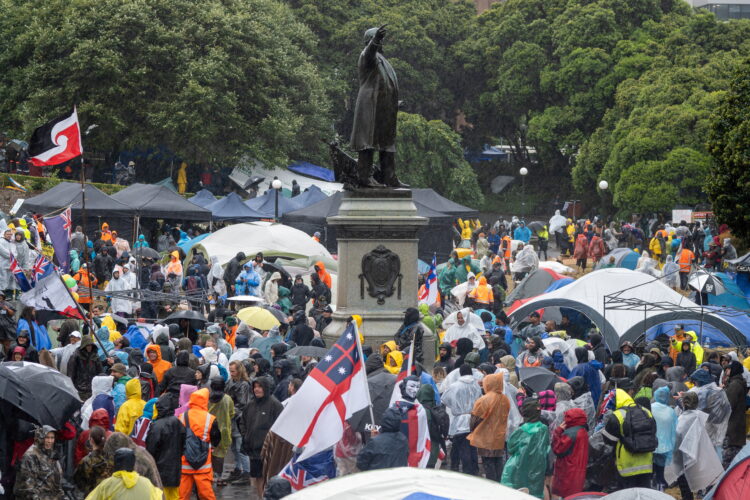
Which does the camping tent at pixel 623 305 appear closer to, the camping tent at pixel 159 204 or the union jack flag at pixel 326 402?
the union jack flag at pixel 326 402

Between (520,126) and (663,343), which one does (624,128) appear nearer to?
(520,126)

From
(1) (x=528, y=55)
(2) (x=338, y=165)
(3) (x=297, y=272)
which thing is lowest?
(3) (x=297, y=272)

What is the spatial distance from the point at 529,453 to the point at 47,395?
14.7 ft

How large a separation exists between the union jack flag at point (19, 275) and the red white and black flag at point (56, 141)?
3.58 metres

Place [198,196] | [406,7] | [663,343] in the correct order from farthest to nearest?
[406,7]
[198,196]
[663,343]

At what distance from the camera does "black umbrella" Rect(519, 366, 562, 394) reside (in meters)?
14.1

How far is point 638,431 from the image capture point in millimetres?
11930

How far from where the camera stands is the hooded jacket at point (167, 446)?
11047 mm

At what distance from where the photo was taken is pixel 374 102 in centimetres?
1855

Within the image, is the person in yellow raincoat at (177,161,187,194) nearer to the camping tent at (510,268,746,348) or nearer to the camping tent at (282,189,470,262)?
the camping tent at (282,189,470,262)

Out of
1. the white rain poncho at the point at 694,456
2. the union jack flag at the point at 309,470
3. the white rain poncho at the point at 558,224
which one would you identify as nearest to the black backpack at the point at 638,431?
the white rain poncho at the point at 694,456

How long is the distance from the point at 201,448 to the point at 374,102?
8.24 meters

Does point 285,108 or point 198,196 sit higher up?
point 285,108

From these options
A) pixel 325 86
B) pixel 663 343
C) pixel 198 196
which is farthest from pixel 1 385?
pixel 325 86
